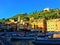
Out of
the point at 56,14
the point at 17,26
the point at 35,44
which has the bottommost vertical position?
the point at 35,44

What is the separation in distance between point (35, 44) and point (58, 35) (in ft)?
48.4

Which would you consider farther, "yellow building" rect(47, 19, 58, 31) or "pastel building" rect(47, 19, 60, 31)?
"yellow building" rect(47, 19, 58, 31)

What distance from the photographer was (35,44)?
30.8 metres

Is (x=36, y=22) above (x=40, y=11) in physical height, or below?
below

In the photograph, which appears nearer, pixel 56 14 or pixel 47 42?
pixel 47 42

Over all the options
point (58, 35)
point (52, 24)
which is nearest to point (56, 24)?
point (52, 24)

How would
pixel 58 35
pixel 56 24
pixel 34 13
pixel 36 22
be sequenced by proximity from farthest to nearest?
pixel 34 13 < pixel 36 22 < pixel 56 24 < pixel 58 35

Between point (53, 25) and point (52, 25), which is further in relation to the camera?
point (52, 25)

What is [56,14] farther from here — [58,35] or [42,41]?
[42,41]

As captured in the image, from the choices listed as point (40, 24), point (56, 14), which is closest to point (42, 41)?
point (40, 24)

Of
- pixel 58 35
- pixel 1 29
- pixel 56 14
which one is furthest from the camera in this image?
pixel 56 14

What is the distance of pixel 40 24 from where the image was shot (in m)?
60.3

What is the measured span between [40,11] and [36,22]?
2604cm

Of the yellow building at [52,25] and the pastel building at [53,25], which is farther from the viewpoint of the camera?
the yellow building at [52,25]
